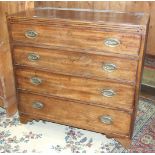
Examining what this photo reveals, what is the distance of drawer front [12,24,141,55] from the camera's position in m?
1.53

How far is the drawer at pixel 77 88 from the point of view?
1.71 m

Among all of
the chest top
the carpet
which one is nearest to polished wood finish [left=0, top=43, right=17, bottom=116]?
the carpet

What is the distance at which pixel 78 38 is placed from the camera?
1.62 meters

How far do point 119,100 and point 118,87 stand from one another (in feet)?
0.34

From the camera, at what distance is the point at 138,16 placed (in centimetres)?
173

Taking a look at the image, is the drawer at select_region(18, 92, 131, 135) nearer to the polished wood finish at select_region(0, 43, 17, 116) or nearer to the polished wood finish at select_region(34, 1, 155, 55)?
the polished wood finish at select_region(0, 43, 17, 116)

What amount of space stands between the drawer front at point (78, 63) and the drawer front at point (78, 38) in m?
0.06

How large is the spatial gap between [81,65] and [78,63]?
0.02m

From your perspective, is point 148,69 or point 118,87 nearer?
point 118,87

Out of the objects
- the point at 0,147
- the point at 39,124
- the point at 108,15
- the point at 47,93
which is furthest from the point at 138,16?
the point at 0,147

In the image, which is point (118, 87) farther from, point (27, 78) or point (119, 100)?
point (27, 78)

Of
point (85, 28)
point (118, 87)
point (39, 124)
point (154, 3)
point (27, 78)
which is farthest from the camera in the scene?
point (154, 3)

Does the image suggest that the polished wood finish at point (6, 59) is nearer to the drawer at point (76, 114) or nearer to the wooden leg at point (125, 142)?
the drawer at point (76, 114)

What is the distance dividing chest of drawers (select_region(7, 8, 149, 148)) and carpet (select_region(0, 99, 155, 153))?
122 mm
